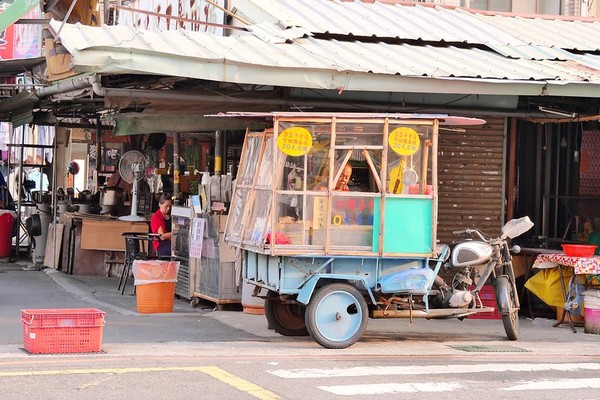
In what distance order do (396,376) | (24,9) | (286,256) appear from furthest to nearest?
(24,9) < (286,256) < (396,376)

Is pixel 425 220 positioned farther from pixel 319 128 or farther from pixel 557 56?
pixel 557 56

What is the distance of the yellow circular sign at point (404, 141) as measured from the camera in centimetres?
1130

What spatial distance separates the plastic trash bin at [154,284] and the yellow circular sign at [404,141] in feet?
13.0

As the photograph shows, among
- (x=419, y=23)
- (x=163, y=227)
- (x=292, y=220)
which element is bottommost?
(x=163, y=227)

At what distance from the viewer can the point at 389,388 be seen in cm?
888

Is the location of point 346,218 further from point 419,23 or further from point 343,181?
point 419,23

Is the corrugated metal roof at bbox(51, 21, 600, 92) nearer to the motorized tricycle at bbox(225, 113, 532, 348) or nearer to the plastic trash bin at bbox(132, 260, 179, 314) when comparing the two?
the motorized tricycle at bbox(225, 113, 532, 348)

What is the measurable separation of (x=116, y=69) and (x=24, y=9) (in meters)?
1.76

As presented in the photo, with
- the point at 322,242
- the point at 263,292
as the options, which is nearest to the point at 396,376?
the point at 322,242

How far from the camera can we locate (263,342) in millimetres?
11617

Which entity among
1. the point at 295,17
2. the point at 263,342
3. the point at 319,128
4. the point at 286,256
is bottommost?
the point at 263,342

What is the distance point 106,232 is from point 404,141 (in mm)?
8612

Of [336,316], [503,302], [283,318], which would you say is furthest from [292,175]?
[503,302]

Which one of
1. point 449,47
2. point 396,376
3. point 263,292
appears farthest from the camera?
point 449,47
